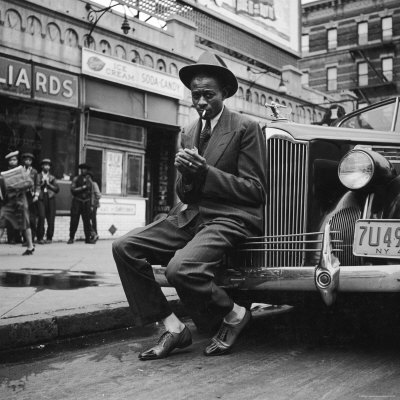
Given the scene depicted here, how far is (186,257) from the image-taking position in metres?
3.22

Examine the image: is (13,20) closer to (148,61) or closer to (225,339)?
(148,61)

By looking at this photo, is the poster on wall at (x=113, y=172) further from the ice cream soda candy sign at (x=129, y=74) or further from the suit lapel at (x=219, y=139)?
the suit lapel at (x=219, y=139)

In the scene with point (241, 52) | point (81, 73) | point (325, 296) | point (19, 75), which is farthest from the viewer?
point (241, 52)

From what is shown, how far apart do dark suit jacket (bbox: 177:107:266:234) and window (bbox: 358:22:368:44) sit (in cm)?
4061

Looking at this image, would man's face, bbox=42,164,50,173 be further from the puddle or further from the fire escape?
the fire escape

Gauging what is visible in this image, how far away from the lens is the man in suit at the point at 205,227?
10.7ft

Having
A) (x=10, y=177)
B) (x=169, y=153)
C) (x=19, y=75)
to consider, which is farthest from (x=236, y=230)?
(x=169, y=153)

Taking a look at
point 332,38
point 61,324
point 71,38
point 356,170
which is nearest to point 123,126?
point 71,38

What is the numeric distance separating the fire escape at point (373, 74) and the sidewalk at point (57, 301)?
107 ft

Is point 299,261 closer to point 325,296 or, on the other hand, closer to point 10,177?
point 325,296

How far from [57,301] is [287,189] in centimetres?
232

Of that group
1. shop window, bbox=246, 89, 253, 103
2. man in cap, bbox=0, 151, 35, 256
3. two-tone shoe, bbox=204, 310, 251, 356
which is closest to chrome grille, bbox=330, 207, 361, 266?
two-tone shoe, bbox=204, 310, 251, 356

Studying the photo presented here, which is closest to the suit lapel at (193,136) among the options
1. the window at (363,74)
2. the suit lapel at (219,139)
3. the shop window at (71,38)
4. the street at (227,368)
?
the suit lapel at (219,139)

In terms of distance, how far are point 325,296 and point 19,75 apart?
32.9 ft
